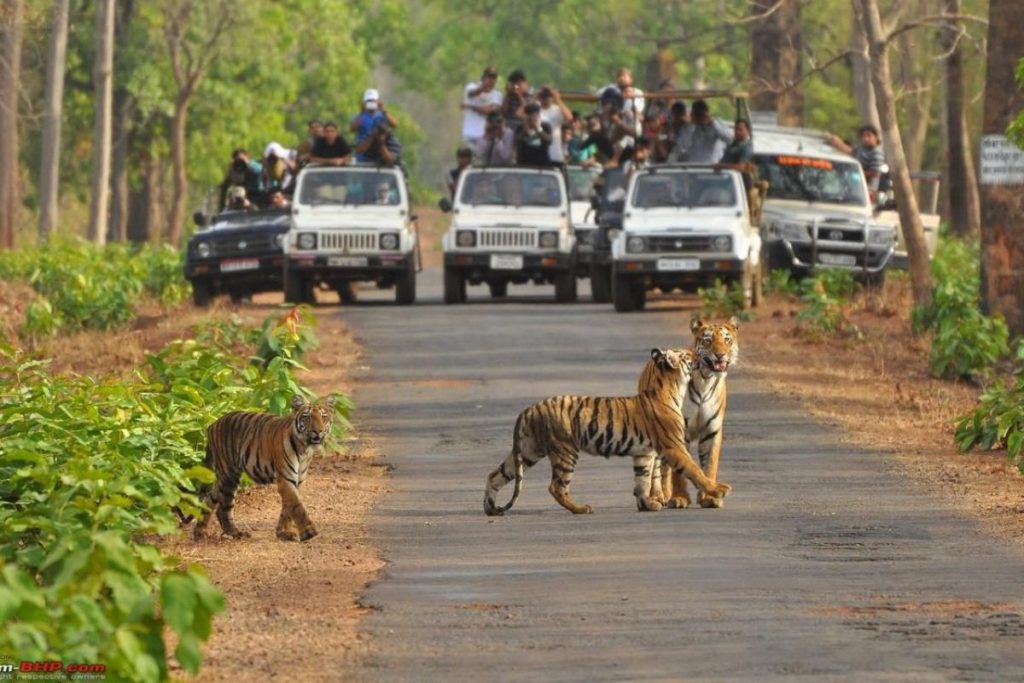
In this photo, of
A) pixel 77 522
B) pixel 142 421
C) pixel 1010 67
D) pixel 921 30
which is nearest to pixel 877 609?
pixel 77 522

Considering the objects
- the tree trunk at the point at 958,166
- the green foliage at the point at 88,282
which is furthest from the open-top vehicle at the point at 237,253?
the tree trunk at the point at 958,166

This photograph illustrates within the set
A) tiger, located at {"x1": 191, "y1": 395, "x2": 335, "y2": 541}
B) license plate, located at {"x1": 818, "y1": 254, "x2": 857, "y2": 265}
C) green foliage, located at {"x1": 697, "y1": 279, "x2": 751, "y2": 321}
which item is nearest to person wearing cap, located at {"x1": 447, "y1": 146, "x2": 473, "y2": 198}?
license plate, located at {"x1": 818, "y1": 254, "x2": 857, "y2": 265}

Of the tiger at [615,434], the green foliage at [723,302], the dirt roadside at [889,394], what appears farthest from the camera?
the green foliage at [723,302]

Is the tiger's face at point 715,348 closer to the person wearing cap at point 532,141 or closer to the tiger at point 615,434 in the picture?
the tiger at point 615,434

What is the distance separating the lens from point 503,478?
1463 centimetres

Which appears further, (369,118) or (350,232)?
(369,118)

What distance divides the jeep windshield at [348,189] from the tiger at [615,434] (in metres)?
19.6

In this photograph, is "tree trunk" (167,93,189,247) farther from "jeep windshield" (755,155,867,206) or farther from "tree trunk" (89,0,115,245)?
"jeep windshield" (755,155,867,206)

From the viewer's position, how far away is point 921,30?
66500 mm

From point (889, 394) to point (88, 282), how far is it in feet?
47.8

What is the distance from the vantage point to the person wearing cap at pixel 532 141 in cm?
3503

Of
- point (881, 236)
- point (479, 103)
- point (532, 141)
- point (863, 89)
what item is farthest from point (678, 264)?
point (863, 89)

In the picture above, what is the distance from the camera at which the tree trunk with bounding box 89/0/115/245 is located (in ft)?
168

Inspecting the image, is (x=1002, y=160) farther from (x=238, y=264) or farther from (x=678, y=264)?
(x=238, y=264)
